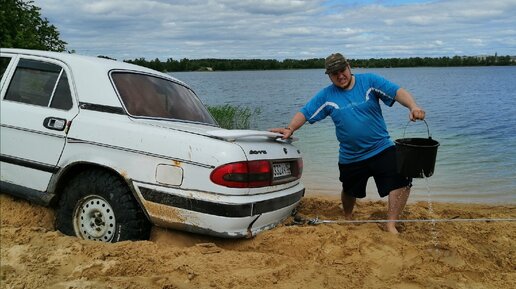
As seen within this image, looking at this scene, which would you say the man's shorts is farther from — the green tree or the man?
the green tree

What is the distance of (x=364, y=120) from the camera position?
5.52 m

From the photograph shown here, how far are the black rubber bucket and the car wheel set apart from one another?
2598mm

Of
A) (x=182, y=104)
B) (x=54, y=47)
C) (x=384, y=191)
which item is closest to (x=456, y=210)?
(x=384, y=191)

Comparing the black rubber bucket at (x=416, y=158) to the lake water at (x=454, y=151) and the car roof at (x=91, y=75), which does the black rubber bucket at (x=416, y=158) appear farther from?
the lake water at (x=454, y=151)

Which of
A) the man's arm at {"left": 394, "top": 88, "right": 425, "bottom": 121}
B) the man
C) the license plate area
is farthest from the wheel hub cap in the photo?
the man's arm at {"left": 394, "top": 88, "right": 425, "bottom": 121}

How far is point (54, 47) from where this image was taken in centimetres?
1129

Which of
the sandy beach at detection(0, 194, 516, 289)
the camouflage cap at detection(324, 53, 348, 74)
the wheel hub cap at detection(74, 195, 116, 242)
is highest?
the camouflage cap at detection(324, 53, 348, 74)

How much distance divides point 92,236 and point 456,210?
5434 millimetres

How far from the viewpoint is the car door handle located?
4.61 m

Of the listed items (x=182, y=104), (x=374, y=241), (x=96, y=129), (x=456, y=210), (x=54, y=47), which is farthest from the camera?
(x=54, y=47)

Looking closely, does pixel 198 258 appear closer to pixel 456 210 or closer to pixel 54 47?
pixel 456 210

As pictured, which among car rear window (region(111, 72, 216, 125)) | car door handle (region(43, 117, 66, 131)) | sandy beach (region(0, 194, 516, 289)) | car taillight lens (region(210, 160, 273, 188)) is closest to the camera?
sandy beach (region(0, 194, 516, 289))

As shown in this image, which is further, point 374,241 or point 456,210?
point 456,210

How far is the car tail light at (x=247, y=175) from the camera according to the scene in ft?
13.5
